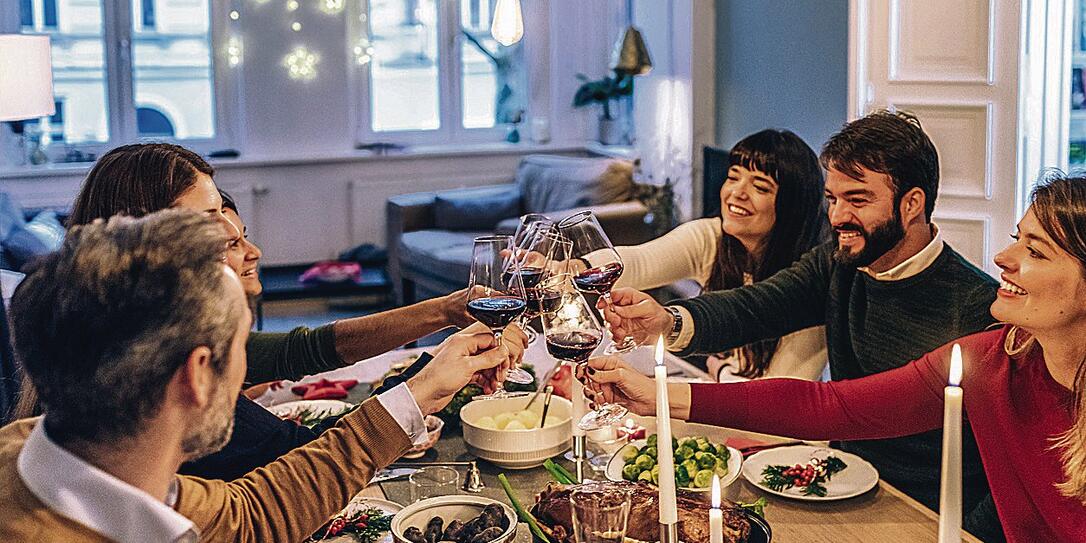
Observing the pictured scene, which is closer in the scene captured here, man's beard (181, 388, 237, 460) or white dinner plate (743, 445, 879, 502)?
man's beard (181, 388, 237, 460)

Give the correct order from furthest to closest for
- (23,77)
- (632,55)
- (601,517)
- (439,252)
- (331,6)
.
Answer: (331,6) < (632,55) < (439,252) < (23,77) < (601,517)

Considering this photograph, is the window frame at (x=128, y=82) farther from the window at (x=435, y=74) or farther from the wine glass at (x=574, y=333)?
the wine glass at (x=574, y=333)

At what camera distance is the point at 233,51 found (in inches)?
269

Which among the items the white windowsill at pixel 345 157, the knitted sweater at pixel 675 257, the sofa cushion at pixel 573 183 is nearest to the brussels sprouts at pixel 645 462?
the knitted sweater at pixel 675 257

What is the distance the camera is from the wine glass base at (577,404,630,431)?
1.85 meters

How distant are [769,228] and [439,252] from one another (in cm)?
329

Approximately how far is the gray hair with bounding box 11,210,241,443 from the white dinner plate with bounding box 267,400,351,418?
1201mm

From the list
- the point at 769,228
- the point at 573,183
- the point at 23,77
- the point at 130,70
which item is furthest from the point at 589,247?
the point at 130,70

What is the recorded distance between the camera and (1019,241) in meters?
1.80

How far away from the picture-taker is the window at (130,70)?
21.7 ft

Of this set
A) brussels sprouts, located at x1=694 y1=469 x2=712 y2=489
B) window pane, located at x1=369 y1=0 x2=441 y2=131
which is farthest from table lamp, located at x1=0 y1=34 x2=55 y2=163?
window pane, located at x1=369 y1=0 x2=441 y2=131

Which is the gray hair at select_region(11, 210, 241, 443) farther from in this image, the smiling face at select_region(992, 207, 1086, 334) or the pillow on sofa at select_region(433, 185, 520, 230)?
the pillow on sofa at select_region(433, 185, 520, 230)

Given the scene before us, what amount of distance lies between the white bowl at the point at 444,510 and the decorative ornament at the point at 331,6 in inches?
222

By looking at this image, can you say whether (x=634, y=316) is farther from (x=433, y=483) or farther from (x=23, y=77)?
(x=23, y=77)
